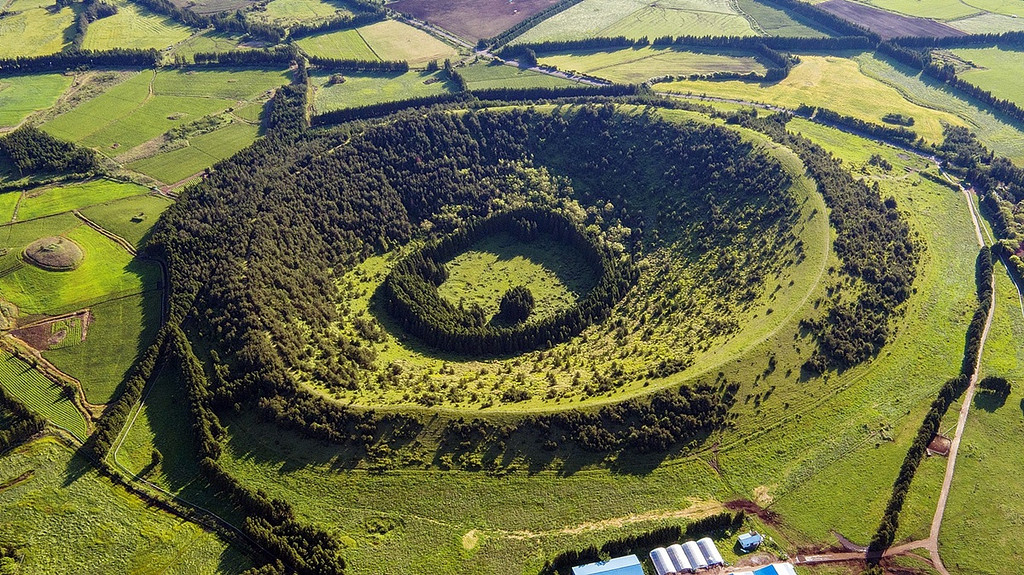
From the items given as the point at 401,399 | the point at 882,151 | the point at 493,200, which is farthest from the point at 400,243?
the point at 882,151

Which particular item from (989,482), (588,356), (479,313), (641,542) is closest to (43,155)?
(479,313)

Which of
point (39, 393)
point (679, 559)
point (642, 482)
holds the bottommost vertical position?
point (679, 559)

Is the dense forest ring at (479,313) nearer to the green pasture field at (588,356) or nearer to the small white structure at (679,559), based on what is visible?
the green pasture field at (588,356)

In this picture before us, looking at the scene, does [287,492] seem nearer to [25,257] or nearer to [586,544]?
[586,544]

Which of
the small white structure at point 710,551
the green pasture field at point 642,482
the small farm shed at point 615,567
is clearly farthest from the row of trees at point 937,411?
the small farm shed at point 615,567

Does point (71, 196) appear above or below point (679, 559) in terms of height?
above

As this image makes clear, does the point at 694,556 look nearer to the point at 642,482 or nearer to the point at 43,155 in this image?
the point at 642,482

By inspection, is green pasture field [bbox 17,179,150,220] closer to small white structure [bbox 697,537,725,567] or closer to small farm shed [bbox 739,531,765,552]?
small white structure [bbox 697,537,725,567]
